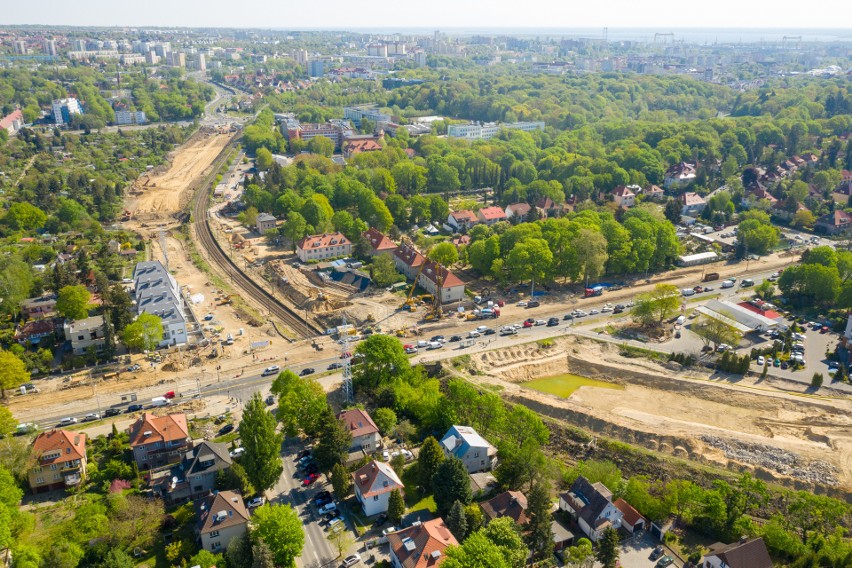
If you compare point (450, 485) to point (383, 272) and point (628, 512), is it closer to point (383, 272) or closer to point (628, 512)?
point (628, 512)

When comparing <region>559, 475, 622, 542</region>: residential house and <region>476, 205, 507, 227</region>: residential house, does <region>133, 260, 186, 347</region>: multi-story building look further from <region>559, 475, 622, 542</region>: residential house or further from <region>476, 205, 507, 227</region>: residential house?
<region>476, 205, 507, 227</region>: residential house

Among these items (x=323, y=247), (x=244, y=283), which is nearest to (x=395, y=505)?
(x=244, y=283)

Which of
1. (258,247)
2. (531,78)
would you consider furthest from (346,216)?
(531,78)

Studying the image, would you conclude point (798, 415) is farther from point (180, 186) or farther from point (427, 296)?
point (180, 186)

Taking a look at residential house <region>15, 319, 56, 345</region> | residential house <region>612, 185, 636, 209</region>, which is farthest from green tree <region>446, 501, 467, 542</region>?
residential house <region>612, 185, 636, 209</region>

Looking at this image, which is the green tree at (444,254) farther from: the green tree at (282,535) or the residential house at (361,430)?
the green tree at (282,535)

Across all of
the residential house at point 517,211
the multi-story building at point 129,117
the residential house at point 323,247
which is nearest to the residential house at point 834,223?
the residential house at point 517,211
